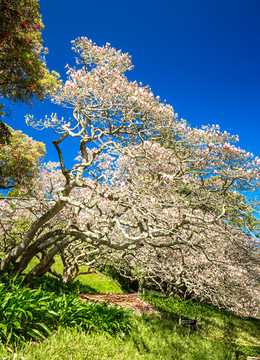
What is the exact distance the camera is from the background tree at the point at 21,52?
6008 millimetres

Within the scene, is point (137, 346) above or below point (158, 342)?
below

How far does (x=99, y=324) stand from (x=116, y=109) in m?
6.37

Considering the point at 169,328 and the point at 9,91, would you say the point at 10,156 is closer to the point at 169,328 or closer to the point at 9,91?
the point at 9,91

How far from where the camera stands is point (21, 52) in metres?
7.09

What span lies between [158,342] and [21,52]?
30.9ft

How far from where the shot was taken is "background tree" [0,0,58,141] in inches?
237

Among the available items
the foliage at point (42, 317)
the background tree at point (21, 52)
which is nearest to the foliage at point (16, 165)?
the background tree at point (21, 52)

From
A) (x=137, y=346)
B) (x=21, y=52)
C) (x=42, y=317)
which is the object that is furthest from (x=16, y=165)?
(x=137, y=346)

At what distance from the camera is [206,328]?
9125 millimetres

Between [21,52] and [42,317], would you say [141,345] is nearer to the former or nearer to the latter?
[42,317]

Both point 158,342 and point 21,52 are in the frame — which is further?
point 21,52

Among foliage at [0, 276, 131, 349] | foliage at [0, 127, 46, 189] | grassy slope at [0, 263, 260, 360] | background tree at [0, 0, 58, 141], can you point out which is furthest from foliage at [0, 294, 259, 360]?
foliage at [0, 127, 46, 189]

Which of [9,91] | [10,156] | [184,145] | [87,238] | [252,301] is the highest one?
[184,145]

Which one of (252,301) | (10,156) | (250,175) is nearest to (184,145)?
(250,175)
